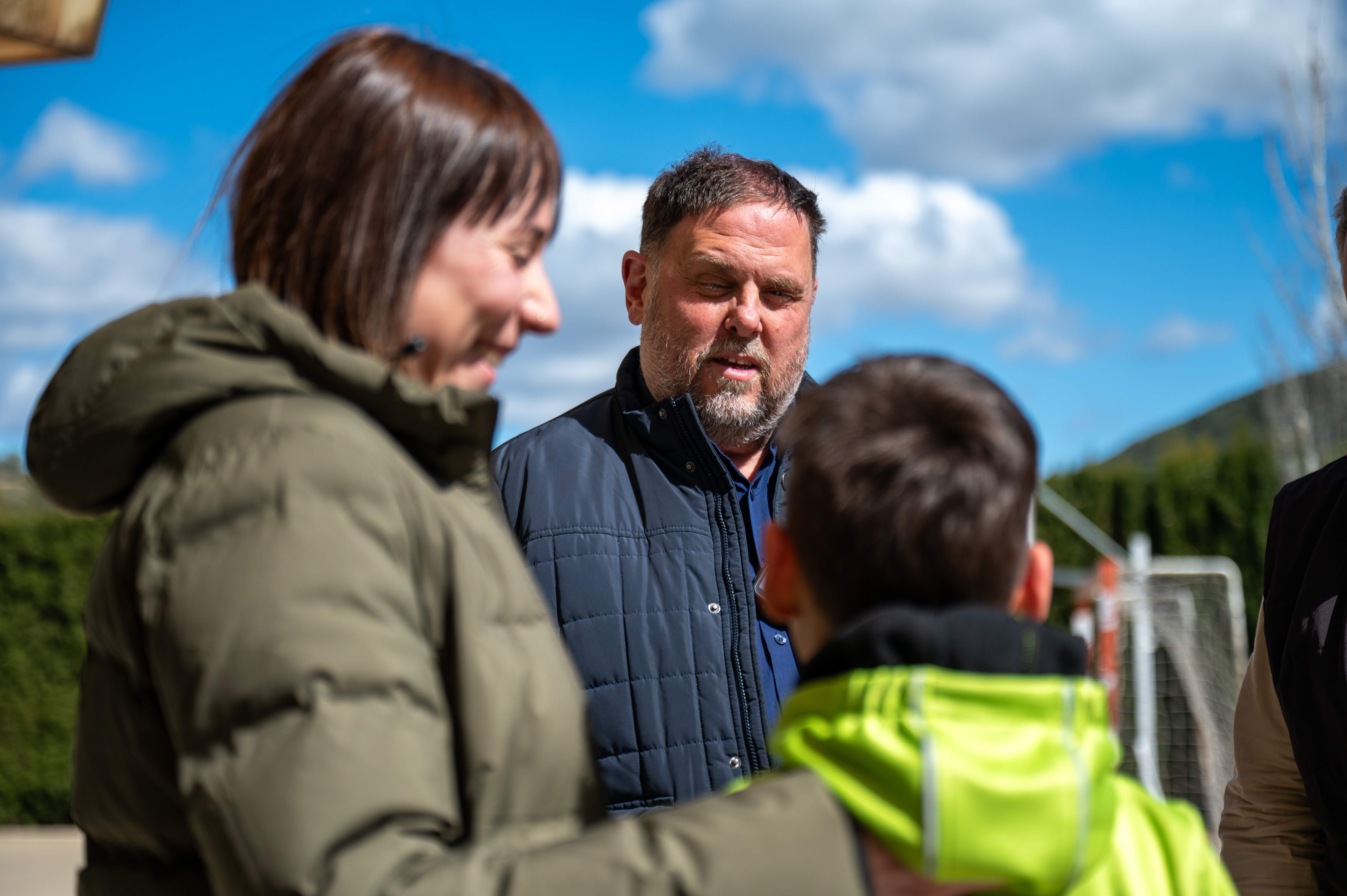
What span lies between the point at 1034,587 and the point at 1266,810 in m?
1.04

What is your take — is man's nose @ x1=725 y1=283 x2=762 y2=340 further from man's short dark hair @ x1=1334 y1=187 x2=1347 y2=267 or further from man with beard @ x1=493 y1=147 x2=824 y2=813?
man's short dark hair @ x1=1334 y1=187 x2=1347 y2=267

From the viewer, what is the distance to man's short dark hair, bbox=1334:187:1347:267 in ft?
6.50

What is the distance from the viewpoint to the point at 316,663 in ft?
2.89

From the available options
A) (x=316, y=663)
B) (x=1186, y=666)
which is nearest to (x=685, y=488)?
(x=316, y=663)

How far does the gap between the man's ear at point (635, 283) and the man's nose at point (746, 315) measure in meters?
0.29

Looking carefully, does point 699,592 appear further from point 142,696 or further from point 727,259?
point 142,696

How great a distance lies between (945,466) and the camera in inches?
43.6

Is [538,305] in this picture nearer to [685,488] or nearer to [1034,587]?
[1034,587]

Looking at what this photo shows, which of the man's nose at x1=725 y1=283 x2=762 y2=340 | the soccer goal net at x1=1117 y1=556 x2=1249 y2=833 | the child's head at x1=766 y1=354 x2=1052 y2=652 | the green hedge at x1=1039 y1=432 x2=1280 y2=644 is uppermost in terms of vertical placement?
the man's nose at x1=725 y1=283 x2=762 y2=340

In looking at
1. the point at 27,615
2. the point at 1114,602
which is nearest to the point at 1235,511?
the point at 1114,602

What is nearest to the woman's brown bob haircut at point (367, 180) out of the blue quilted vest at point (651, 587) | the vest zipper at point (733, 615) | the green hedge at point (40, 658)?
the blue quilted vest at point (651, 587)

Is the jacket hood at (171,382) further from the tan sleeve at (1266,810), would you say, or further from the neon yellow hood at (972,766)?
the tan sleeve at (1266,810)

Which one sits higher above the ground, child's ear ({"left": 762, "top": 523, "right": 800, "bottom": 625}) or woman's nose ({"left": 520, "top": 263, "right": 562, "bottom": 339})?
woman's nose ({"left": 520, "top": 263, "right": 562, "bottom": 339})

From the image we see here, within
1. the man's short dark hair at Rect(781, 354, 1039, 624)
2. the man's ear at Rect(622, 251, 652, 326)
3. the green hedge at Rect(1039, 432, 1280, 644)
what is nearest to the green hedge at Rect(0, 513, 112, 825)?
the man's ear at Rect(622, 251, 652, 326)
